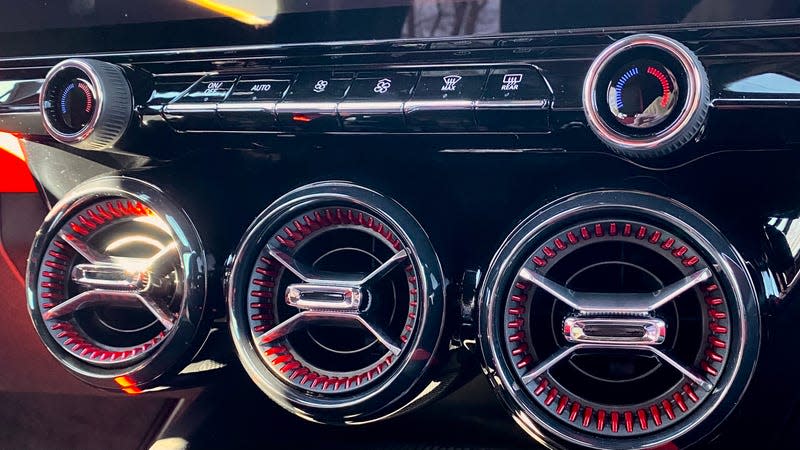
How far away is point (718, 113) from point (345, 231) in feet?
2.03

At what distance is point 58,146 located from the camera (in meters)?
1.46

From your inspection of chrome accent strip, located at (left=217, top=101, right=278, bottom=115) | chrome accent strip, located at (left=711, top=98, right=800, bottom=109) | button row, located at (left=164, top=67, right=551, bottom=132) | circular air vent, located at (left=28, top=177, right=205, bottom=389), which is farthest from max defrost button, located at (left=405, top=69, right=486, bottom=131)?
circular air vent, located at (left=28, top=177, right=205, bottom=389)

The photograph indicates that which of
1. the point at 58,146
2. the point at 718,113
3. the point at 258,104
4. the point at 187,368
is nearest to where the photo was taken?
the point at 718,113

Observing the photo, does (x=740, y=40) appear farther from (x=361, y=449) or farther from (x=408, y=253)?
(x=361, y=449)

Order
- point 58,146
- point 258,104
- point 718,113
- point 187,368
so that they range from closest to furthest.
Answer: point 718,113
point 258,104
point 187,368
point 58,146

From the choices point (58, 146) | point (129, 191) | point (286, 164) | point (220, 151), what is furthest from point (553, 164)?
point (58, 146)

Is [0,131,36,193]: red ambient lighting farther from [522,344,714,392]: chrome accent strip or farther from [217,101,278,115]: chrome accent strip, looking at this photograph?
[522,344,714,392]: chrome accent strip

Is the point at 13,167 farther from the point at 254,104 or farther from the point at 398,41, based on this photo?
the point at 398,41

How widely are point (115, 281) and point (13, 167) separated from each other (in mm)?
584

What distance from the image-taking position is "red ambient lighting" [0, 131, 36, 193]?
1543 mm

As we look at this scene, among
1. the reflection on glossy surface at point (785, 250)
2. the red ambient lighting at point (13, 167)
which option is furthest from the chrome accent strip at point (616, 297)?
the red ambient lighting at point (13, 167)

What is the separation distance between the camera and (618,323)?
3.13ft

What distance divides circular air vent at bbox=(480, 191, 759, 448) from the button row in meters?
0.18

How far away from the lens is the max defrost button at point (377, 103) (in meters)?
1.09
